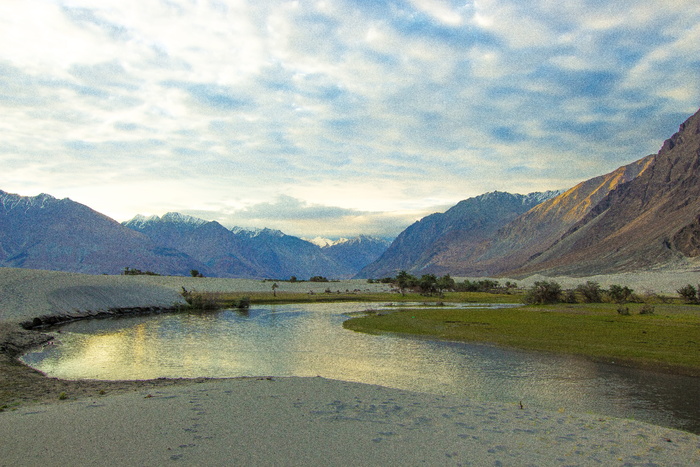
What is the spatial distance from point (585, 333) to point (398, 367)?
2177 centimetres

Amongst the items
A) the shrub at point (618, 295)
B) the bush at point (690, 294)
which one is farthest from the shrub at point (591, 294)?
the bush at point (690, 294)

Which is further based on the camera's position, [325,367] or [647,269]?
[647,269]

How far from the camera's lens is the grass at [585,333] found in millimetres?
28672

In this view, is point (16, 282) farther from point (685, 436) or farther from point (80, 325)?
point (685, 436)

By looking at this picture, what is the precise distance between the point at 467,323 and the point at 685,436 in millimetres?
33881

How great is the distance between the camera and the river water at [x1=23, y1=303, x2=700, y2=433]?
1973 centimetres

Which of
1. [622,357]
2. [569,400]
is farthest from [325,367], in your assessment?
[622,357]

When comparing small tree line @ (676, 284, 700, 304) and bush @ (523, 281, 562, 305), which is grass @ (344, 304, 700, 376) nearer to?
bush @ (523, 281, 562, 305)

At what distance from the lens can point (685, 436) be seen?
13891 mm

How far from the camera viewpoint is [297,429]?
1223 centimetres

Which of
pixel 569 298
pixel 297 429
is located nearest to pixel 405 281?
pixel 569 298

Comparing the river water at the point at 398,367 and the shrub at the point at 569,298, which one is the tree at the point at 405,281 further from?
the river water at the point at 398,367

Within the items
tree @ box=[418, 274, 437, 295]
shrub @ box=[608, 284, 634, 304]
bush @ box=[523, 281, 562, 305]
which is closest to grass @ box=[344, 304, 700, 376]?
bush @ box=[523, 281, 562, 305]

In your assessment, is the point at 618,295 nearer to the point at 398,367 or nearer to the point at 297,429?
the point at 398,367
